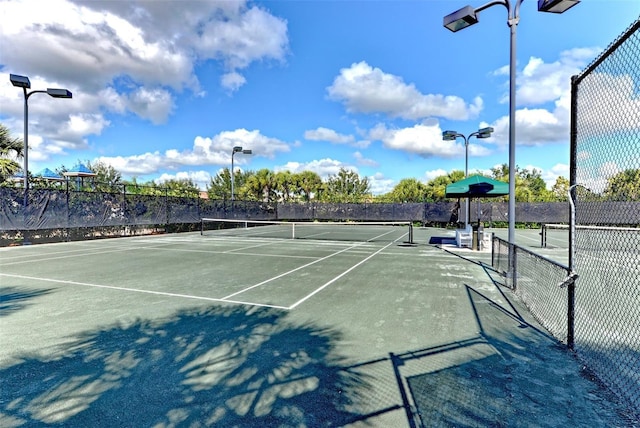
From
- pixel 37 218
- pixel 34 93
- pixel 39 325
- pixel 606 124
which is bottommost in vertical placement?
pixel 39 325

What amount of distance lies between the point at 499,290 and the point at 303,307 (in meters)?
3.83

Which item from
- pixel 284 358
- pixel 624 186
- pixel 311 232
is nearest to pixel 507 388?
pixel 624 186

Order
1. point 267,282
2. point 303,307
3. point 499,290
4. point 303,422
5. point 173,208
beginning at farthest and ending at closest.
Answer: point 173,208 → point 267,282 → point 499,290 → point 303,307 → point 303,422

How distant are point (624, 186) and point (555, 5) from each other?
10.1 ft

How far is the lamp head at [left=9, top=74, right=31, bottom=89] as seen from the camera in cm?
1161

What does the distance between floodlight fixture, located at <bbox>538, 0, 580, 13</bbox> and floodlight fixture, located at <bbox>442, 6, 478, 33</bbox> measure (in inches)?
84.6

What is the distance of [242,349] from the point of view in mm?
3617

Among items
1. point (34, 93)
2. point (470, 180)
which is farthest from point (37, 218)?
point (470, 180)

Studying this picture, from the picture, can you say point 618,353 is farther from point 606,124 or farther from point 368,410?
point 368,410

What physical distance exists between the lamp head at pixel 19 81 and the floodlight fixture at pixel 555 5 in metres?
15.6

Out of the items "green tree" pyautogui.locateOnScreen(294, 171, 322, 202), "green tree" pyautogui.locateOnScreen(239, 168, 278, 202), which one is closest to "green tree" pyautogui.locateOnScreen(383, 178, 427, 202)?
"green tree" pyautogui.locateOnScreen(294, 171, 322, 202)

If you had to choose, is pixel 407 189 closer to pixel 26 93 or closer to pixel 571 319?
pixel 26 93

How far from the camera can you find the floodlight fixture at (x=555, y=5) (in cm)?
420

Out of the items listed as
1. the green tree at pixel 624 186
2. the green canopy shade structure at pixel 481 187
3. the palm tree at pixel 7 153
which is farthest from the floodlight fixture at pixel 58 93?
the green tree at pixel 624 186
